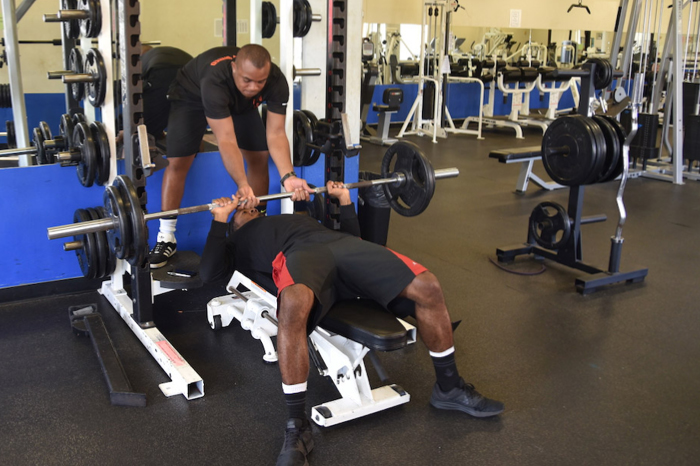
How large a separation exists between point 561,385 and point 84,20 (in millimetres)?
2205

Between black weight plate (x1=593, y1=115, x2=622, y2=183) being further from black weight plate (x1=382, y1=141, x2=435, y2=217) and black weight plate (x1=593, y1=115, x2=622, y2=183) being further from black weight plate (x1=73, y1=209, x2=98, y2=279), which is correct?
black weight plate (x1=73, y1=209, x2=98, y2=279)

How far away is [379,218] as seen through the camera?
11.1 ft

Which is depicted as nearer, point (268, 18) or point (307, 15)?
point (307, 15)

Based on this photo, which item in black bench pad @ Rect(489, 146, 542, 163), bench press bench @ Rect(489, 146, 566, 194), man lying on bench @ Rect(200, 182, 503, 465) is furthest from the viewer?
bench press bench @ Rect(489, 146, 566, 194)

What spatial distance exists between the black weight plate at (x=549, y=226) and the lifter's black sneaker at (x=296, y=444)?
1.92 m

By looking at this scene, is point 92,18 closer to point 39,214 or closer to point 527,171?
point 39,214

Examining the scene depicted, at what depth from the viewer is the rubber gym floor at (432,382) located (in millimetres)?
1801

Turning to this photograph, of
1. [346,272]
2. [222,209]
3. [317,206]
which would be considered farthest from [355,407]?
[317,206]

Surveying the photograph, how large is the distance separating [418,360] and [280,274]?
2.25 feet

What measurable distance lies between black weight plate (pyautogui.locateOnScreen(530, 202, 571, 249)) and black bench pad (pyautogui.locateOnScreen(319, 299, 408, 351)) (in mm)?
1598

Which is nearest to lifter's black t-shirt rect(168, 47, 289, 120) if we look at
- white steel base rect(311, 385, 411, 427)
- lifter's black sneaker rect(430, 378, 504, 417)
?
white steel base rect(311, 385, 411, 427)

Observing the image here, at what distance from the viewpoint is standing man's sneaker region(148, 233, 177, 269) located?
2773 mm

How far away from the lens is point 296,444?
1.73 meters

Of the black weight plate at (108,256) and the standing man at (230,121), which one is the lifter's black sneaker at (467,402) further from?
the black weight plate at (108,256)
